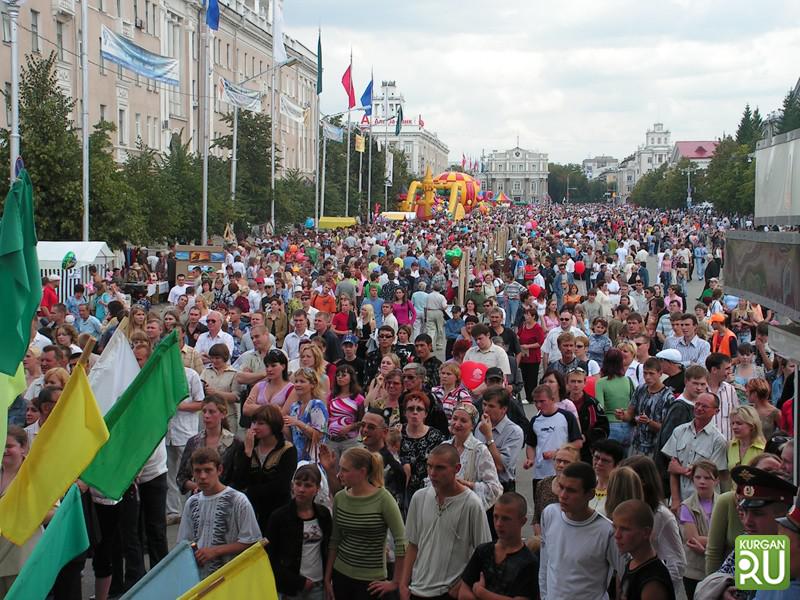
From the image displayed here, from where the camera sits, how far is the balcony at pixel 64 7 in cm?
3950

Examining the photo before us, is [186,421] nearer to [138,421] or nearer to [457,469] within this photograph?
[138,421]

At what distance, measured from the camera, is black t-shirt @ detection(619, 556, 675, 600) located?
211 inches

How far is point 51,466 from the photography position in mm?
5453

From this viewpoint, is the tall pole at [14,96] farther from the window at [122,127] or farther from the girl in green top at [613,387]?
the window at [122,127]

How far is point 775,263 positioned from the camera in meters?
4.68

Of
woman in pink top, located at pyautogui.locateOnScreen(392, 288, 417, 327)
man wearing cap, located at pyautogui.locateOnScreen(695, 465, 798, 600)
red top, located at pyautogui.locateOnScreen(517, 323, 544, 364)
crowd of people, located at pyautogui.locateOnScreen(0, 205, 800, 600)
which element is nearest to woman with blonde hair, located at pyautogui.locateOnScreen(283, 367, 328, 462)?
crowd of people, located at pyautogui.locateOnScreen(0, 205, 800, 600)

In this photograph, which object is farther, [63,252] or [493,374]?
[63,252]

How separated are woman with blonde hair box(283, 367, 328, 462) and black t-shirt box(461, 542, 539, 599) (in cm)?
271

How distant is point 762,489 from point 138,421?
356 cm

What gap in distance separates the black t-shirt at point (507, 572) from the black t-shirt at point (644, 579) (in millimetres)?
575

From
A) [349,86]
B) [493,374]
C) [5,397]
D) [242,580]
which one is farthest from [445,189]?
[242,580]

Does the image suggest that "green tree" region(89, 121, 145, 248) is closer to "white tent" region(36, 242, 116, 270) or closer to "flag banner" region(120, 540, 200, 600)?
"white tent" region(36, 242, 116, 270)

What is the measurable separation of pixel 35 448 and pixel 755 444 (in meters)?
4.48

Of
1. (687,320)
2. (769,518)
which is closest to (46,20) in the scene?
(687,320)
